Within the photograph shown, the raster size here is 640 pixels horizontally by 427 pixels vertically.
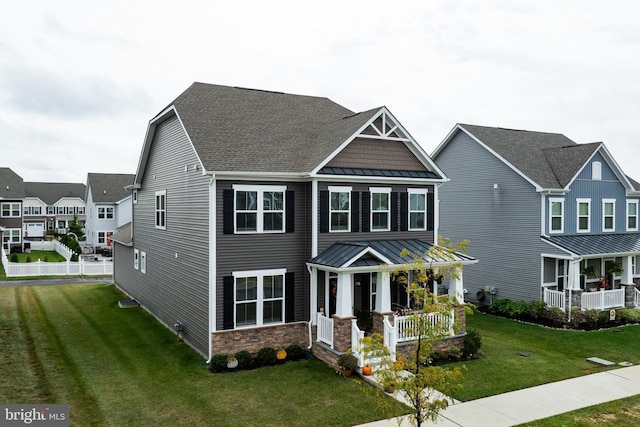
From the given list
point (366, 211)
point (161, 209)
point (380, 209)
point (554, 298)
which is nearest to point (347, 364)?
point (366, 211)

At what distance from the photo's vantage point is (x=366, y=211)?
694 inches

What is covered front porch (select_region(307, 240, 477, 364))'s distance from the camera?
15.1 m

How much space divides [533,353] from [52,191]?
7977cm

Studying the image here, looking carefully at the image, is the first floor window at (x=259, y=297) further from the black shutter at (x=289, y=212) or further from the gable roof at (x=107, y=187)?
the gable roof at (x=107, y=187)

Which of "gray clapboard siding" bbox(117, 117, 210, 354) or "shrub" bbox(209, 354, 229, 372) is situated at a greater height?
"gray clapboard siding" bbox(117, 117, 210, 354)

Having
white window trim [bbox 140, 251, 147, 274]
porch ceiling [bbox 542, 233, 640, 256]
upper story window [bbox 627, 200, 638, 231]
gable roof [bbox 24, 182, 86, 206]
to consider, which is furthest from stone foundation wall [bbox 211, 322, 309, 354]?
gable roof [bbox 24, 182, 86, 206]

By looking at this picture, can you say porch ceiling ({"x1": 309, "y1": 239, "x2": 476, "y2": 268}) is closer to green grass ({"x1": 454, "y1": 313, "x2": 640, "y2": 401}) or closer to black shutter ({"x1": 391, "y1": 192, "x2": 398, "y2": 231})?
black shutter ({"x1": 391, "y1": 192, "x2": 398, "y2": 231})

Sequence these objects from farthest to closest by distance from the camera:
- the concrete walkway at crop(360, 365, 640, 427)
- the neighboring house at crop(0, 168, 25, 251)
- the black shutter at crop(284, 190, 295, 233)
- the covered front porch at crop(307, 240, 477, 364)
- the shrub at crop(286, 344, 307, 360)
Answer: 1. the neighboring house at crop(0, 168, 25, 251)
2. the black shutter at crop(284, 190, 295, 233)
3. the shrub at crop(286, 344, 307, 360)
4. the covered front porch at crop(307, 240, 477, 364)
5. the concrete walkway at crop(360, 365, 640, 427)

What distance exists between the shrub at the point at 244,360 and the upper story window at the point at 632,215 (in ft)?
79.3

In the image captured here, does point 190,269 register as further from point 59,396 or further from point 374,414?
point 374,414

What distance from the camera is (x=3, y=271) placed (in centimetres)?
3509

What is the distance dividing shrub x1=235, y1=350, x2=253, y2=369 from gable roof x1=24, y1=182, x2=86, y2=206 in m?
72.2

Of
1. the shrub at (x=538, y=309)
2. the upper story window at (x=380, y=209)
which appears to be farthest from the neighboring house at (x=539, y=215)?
the upper story window at (x=380, y=209)

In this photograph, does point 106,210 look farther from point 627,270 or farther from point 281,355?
point 627,270
